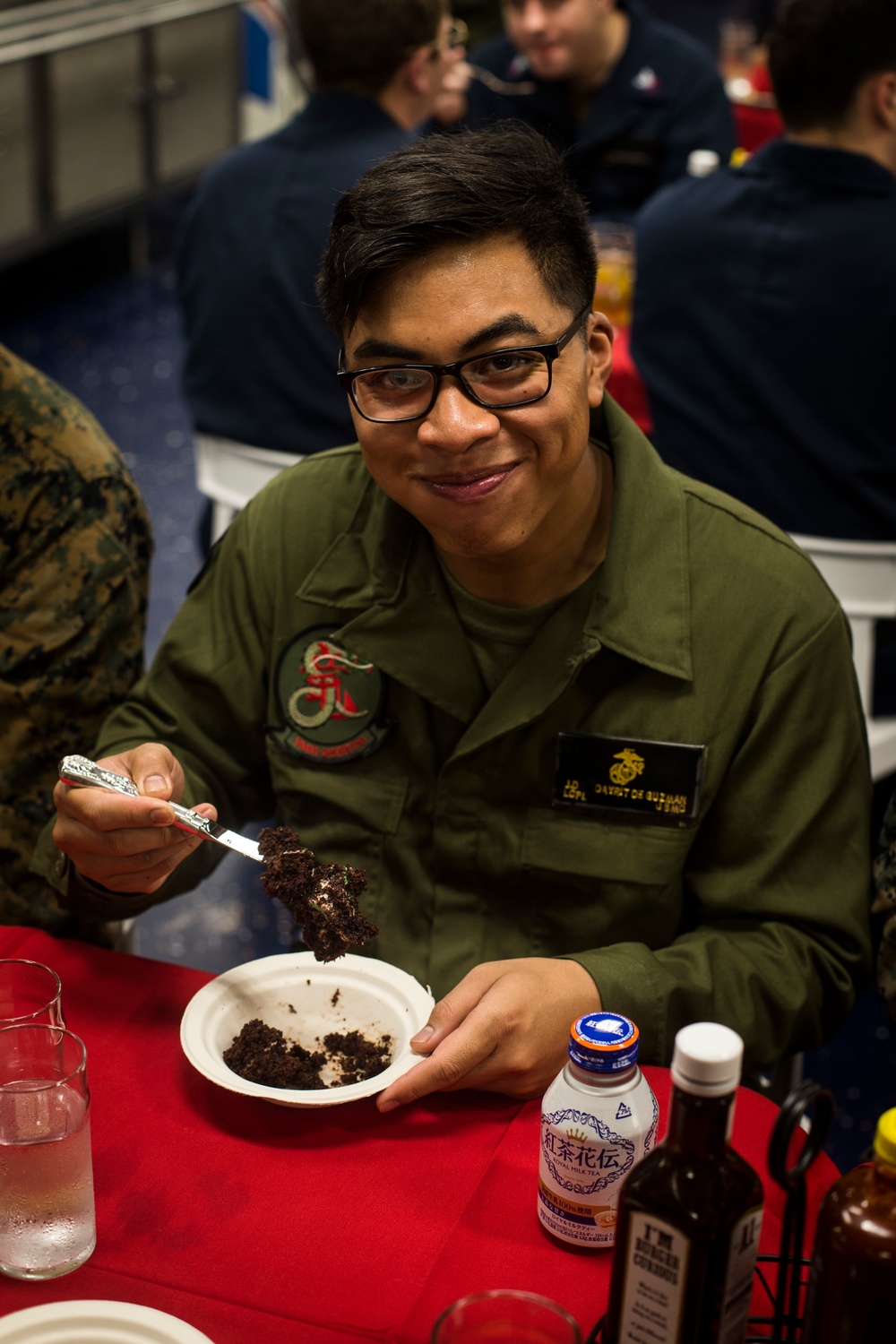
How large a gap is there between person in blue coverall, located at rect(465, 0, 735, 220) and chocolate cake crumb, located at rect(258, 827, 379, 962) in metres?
3.26

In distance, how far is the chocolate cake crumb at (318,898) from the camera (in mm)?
1396

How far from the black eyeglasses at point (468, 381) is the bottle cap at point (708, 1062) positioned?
32.0 inches

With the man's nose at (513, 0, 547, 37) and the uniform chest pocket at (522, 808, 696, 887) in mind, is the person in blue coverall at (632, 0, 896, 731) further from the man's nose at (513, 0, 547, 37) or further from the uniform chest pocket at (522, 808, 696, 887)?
the man's nose at (513, 0, 547, 37)

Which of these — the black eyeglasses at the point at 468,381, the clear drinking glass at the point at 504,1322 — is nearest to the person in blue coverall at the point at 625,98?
the black eyeglasses at the point at 468,381

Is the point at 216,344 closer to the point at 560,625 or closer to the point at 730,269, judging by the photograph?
the point at 730,269

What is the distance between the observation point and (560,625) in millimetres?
1639

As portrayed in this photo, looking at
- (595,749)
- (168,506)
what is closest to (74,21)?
(168,506)

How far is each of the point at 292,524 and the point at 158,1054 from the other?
2.48ft

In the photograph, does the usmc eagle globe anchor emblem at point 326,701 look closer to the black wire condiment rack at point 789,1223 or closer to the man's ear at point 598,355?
the man's ear at point 598,355

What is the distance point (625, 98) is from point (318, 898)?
353cm

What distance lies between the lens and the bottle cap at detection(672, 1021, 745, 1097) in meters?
0.84

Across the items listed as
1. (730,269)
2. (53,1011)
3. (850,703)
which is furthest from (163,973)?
(730,269)

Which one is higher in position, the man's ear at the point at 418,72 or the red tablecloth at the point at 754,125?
the man's ear at the point at 418,72

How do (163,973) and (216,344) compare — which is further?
(216,344)
